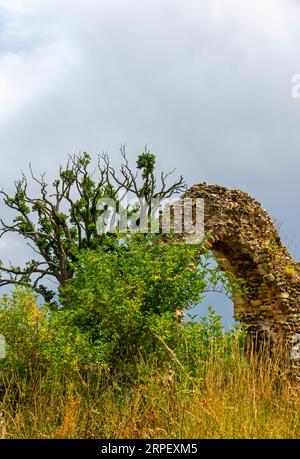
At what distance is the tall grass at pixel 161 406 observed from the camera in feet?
19.1

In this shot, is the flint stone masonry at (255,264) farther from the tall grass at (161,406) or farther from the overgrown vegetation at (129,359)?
the tall grass at (161,406)

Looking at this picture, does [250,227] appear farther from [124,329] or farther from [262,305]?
[124,329]

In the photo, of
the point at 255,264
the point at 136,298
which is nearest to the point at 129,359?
the point at 136,298

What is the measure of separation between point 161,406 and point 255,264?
6643mm

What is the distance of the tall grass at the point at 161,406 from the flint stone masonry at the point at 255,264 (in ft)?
15.6

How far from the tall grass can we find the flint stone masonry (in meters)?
4.76

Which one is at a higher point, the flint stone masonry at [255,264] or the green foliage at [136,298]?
the flint stone masonry at [255,264]

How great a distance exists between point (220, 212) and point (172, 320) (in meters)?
4.48

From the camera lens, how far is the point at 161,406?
6.53 m

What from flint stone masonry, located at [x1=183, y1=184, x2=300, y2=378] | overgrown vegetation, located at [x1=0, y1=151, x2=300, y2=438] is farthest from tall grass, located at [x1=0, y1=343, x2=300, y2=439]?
flint stone masonry, located at [x1=183, y1=184, x2=300, y2=378]

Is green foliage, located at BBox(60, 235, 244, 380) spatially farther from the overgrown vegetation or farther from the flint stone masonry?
the flint stone masonry

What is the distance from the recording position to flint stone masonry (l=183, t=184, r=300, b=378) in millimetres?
12070

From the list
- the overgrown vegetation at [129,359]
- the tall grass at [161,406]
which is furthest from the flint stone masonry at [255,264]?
the tall grass at [161,406]

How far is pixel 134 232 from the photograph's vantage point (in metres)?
8.89
